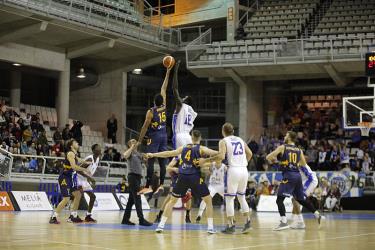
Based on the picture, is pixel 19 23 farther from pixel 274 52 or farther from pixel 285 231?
pixel 285 231

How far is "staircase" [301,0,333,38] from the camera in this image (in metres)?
33.6

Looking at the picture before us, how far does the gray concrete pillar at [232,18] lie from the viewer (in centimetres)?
3444

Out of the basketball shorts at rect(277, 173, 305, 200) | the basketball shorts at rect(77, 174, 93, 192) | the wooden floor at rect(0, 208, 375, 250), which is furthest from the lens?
the basketball shorts at rect(77, 174, 93, 192)

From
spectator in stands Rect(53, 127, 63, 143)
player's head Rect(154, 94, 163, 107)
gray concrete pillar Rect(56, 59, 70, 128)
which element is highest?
gray concrete pillar Rect(56, 59, 70, 128)

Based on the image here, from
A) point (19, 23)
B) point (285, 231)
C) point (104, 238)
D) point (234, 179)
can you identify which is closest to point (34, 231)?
point (104, 238)

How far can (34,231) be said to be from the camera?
11.8m

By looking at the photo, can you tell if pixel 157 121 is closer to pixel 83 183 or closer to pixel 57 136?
pixel 83 183

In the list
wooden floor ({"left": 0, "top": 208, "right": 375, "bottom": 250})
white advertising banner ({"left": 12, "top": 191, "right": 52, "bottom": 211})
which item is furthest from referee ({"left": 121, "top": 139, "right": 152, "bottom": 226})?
white advertising banner ({"left": 12, "top": 191, "right": 52, "bottom": 211})

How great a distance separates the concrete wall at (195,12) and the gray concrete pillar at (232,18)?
1.49ft

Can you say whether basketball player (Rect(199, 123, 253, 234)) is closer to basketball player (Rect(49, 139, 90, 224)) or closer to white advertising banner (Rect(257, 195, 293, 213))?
basketball player (Rect(49, 139, 90, 224))

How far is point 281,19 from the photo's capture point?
114 feet

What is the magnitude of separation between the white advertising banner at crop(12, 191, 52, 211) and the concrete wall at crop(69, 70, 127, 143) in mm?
12691

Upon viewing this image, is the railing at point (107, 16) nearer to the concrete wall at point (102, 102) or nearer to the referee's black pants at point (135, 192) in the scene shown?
the concrete wall at point (102, 102)

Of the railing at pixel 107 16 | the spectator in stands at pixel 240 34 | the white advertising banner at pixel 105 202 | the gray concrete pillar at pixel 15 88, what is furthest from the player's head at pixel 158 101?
the spectator in stands at pixel 240 34
